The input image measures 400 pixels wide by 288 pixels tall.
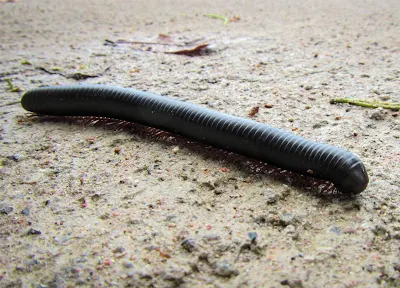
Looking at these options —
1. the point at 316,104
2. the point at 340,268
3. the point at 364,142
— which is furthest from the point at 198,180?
the point at 316,104

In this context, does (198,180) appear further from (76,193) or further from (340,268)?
(340,268)

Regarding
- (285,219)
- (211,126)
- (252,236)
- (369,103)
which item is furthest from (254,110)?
(252,236)

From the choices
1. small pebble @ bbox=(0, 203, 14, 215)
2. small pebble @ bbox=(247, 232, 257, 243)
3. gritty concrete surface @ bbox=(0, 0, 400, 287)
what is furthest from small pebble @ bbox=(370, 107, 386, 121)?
small pebble @ bbox=(0, 203, 14, 215)

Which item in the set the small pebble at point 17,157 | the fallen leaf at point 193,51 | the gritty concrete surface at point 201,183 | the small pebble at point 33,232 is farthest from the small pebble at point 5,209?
the fallen leaf at point 193,51

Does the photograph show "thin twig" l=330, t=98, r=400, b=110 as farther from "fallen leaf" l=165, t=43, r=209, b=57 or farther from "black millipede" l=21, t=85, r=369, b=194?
"fallen leaf" l=165, t=43, r=209, b=57

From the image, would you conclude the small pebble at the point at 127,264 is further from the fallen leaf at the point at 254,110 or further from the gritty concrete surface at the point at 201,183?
the fallen leaf at the point at 254,110
